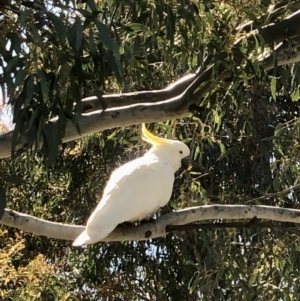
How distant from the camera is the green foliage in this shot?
1.34m

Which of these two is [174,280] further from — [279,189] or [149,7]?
[149,7]

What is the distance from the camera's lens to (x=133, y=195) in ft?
6.84

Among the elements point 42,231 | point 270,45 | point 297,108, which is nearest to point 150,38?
A: point 270,45

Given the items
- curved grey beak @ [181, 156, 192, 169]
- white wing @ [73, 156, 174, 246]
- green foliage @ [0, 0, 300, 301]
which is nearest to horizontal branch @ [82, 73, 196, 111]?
green foliage @ [0, 0, 300, 301]

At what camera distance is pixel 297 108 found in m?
3.48

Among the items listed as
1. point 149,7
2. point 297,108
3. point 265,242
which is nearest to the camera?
point 149,7

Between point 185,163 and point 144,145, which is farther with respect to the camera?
point 144,145

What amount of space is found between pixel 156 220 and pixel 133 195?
193mm

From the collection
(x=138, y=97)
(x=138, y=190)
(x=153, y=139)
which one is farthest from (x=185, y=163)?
(x=138, y=97)

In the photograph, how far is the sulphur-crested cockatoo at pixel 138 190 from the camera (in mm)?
1849

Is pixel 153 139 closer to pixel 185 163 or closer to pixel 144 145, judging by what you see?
pixel 185 163

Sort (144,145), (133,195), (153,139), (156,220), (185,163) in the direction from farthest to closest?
(144,145) < (185,163) < (153,139) < (133,195) < (156,220)

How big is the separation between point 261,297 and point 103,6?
4.33ft

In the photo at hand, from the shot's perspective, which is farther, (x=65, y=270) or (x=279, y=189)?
(x=65, y=270)
